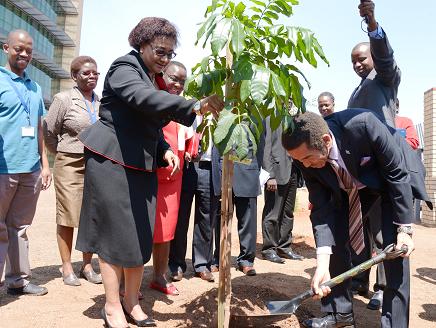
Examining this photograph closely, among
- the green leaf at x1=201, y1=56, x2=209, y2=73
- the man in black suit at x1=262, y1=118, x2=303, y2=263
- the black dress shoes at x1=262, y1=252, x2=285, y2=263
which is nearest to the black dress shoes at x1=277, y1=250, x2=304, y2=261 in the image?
the man in black suit at x1=262, y1=118, x2=303, y2=263

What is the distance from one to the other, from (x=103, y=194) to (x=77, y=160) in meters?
1.35

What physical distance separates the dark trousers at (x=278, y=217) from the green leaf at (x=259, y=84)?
3369mm

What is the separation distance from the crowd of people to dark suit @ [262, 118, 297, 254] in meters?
1.43

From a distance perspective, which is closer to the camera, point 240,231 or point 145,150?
point 145,150

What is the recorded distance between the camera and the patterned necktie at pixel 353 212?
291 centimetres

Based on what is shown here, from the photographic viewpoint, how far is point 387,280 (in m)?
2.81

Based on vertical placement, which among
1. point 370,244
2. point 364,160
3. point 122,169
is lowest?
point 370,244

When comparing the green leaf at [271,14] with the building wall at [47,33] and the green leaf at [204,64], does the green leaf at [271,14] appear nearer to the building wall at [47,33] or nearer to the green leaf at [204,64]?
the green leaf at [204,64]

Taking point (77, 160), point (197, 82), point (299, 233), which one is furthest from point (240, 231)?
point (299, 233)

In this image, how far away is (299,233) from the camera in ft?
26.2

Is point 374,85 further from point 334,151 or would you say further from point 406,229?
point 406,229

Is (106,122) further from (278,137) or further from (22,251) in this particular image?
(278,137)

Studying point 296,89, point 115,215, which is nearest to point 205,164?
point 115,215

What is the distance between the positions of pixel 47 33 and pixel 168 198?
36.4 meters
